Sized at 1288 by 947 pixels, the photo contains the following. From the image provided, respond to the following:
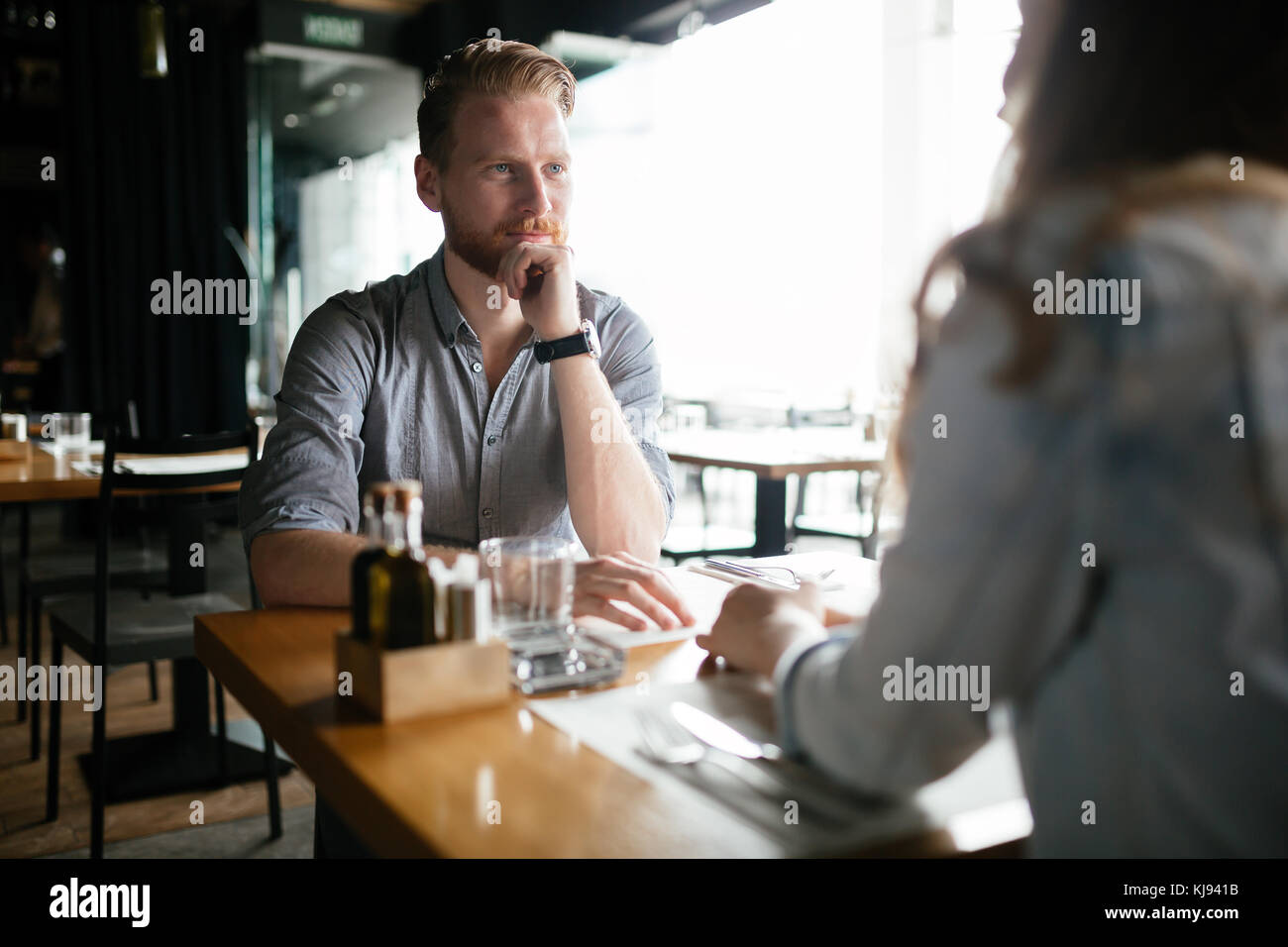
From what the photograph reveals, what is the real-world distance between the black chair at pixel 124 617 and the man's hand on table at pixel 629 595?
1.39 metres

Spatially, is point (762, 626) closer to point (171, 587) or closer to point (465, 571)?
point (465, 571)

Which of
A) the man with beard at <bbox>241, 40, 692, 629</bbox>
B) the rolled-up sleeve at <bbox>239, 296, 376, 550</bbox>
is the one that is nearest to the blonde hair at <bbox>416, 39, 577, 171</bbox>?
the man with beard at <bbox>241, 40, 692, 629</bbox>

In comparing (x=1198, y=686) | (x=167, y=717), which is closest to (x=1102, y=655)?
(x=1198, y=686)

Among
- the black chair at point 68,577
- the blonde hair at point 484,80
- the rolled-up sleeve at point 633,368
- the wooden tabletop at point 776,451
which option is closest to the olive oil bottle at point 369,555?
the rolled-up sleeve at point 633,368

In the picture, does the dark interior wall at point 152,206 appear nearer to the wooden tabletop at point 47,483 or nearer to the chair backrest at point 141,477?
the wooden tabletop at point 47,483

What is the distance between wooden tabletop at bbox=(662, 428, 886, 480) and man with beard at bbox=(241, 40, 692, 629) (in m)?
1.47

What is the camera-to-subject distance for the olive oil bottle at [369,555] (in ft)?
2.81

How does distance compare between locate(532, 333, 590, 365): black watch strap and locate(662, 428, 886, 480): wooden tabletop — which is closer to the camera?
locate(532, 333, 590, 365): black watch strap

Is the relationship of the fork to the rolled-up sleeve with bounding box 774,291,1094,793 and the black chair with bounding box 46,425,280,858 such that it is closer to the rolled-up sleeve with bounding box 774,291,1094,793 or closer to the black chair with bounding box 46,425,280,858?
the rolled-up sleeve with bounding box 774,291,1094,793

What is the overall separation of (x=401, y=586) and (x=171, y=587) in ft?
7.18

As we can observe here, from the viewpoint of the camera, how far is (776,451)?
3.70 metres

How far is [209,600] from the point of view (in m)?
2.71

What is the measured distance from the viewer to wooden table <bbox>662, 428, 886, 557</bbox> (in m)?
3.37

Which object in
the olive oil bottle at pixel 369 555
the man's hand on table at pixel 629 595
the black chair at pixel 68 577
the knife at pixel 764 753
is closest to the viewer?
the knife at pixel 764 753
